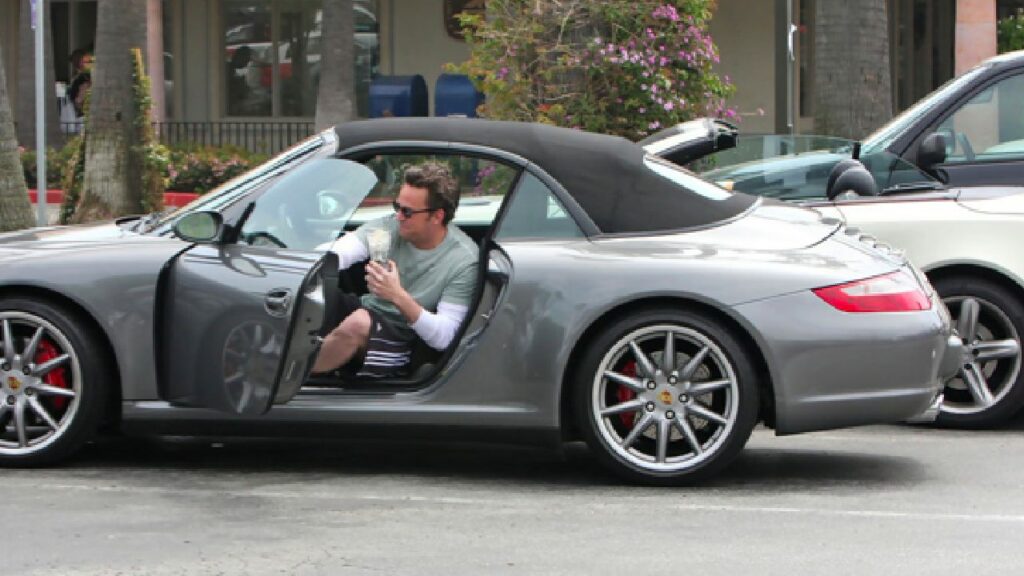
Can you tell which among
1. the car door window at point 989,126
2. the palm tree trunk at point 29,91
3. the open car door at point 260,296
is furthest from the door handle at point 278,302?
the palm tree trunk at point 29,91

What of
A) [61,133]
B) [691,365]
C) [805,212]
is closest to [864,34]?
[805,212]

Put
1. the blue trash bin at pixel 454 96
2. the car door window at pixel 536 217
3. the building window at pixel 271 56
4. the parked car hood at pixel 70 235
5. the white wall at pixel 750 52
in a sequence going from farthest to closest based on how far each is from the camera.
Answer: the building window at pixel 271 56 < the white wall at pixel 750 52 < the blue trash bin at pixel 454 96 < the parked car hood at pixel 70 235 < the car door window at pixel 536 217

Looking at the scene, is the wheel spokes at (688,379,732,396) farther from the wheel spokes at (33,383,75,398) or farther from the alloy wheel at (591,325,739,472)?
the wheel spokes at (33,383,75,398)

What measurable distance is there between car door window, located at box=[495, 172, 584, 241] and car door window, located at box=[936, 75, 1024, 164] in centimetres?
369

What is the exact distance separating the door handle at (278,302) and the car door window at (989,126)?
457 centimetres

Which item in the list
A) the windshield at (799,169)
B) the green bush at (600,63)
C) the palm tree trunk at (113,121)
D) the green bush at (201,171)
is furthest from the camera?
the green bush at (201,171)

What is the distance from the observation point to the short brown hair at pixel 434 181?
7.07 m

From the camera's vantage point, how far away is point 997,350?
8.29 meters

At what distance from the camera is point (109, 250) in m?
7.06

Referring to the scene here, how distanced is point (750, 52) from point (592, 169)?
20269 millimetres

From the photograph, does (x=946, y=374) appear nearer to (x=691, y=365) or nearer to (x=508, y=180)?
(x=691, y=365)

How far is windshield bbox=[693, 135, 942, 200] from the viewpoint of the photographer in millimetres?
9594

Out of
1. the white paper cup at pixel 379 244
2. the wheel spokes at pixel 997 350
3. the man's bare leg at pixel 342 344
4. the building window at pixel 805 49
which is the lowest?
the wheel spokes at pixel 997 350

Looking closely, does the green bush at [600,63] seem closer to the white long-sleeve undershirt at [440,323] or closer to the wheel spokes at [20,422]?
the white long-sleeve undershirt at [440,323]
